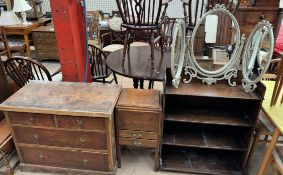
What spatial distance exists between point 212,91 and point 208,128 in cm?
50

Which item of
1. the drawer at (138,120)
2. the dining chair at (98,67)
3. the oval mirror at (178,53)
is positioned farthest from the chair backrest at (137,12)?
the dining chair at (98,67)

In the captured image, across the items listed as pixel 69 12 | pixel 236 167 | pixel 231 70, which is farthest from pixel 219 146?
pixel 69 12

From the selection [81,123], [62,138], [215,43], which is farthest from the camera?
[215,43]

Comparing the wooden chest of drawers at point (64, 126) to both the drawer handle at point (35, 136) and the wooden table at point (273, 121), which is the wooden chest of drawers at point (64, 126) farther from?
the wooden table at point (273, 121)

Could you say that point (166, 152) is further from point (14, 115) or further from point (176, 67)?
point (14, 115)

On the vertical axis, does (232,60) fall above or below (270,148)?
above

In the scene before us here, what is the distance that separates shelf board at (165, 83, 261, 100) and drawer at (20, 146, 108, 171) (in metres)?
0.79

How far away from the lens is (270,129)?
5.80ft

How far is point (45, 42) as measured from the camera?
4.01 m

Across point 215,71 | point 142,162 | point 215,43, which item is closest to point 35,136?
point 142,162

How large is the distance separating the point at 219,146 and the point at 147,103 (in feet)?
2.32

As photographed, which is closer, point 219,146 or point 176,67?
point 176,67

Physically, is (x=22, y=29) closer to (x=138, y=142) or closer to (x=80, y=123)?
(x=80, y=123)

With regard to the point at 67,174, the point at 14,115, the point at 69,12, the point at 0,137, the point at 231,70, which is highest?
the point at 69,12
